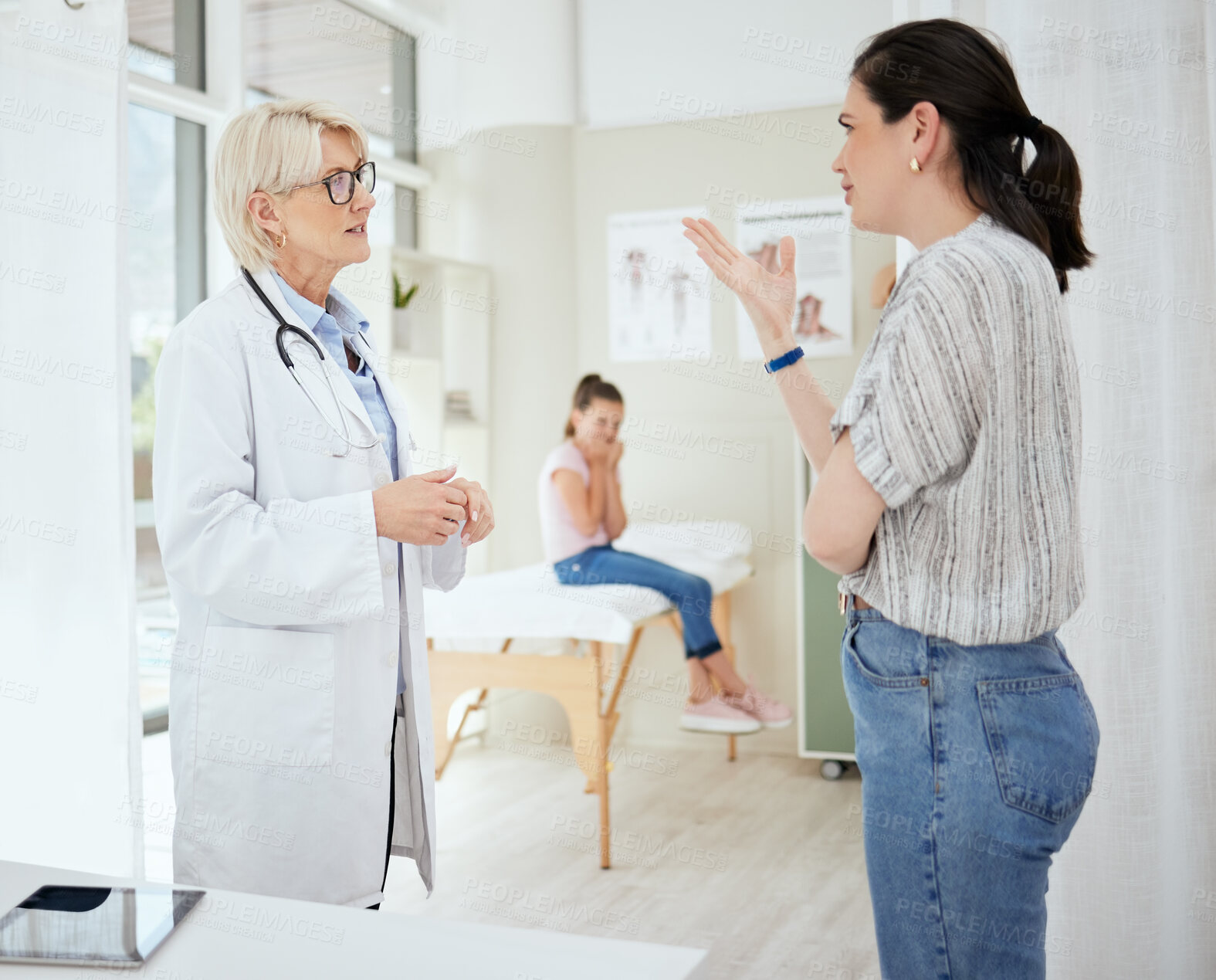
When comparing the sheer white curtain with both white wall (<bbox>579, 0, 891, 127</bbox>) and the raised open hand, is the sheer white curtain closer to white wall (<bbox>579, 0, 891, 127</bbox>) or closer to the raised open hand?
the raised open hand

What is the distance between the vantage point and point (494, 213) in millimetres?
4590

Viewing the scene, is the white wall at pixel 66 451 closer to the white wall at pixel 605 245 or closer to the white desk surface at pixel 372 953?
the white desk surface at pixel 372 953

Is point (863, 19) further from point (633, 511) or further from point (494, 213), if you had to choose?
point (633, 511)

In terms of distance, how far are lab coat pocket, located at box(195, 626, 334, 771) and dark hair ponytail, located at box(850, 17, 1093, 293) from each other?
94cm

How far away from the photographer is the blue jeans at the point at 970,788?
3.20 ft

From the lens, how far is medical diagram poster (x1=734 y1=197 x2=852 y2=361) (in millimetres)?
4273

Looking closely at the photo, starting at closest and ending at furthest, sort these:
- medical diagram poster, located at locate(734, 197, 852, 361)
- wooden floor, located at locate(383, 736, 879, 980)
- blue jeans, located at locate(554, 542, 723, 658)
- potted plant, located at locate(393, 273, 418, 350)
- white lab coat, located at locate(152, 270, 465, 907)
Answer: white lab coat, located at locate(152, 270, 465, 907) < wooden floor, located at locate(383, 736, 879, 980) < blue jeans, located at locate(554, 542, 723, 658) < potted plant, located at locate(393, 273, 418, 350) < medical diagram poster, located at locate(734, 197, 852, 361)

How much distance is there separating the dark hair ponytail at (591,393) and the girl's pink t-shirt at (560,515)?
0.41ft

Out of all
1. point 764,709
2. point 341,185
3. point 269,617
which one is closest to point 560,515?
point 764,709

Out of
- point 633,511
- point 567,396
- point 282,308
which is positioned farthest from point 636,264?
point 282,308

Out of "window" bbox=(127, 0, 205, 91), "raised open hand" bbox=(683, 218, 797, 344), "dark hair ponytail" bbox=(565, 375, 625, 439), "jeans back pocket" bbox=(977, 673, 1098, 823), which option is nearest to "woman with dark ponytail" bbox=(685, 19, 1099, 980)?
"jeans back pocket" bbox=(977, 673, 1098, 823)

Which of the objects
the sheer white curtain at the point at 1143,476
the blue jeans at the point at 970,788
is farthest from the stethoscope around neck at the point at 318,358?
the sheer white curtain at the point at 1143,476

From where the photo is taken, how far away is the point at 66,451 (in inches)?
71.9

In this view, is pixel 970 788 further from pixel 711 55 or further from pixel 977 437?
pixel 711 55
